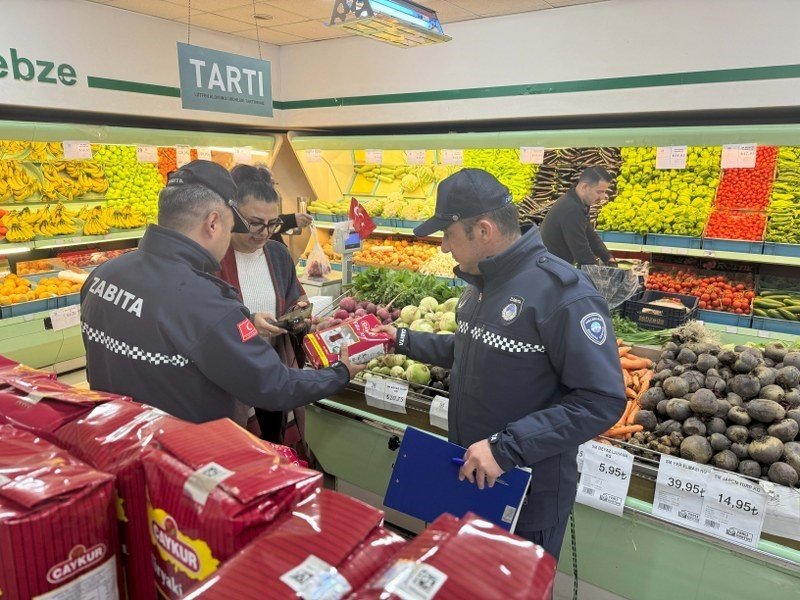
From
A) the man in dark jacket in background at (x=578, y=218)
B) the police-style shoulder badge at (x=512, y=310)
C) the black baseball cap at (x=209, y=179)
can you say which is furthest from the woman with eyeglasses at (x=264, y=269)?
the man in dark jacket in background at (x=578, y=218)

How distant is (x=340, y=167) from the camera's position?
26.0ft

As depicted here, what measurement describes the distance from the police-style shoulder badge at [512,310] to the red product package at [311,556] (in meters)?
1.14

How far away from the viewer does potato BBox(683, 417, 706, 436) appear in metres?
2.38

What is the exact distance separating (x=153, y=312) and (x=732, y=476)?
2165mm

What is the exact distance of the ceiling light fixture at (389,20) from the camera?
3404mm

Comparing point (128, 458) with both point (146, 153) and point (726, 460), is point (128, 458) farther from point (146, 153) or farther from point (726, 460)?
point (146, 153)

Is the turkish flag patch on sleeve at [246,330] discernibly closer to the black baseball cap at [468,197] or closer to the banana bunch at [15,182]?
the black baseball cap at [468,197]

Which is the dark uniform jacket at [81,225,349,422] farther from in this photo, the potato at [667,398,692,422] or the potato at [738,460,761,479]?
the potato at [738,460,761,479]

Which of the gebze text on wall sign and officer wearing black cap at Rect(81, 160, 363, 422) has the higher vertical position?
the gebze text on wall sign

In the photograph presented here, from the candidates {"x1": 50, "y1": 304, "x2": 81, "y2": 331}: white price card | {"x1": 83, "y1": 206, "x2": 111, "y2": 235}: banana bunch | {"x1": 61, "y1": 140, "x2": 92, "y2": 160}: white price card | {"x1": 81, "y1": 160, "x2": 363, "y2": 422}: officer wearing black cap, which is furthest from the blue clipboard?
{"x1": 83, "y1": 206, "x2": 111, "y2": 235}: banana bunch

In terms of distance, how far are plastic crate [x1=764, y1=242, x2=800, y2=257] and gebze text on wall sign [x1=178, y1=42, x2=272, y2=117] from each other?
4.15 meters

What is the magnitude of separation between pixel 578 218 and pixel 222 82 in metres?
3.05

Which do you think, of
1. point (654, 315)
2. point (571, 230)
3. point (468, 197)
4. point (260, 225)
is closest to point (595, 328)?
point (468, 197)

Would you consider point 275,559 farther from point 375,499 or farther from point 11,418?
point 375,499
